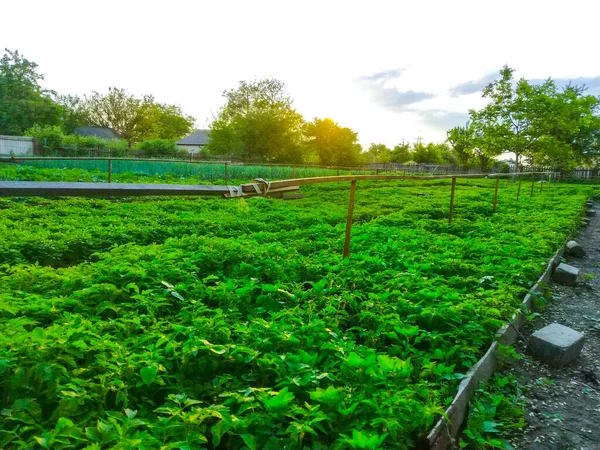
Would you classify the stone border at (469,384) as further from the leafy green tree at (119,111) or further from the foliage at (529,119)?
the leafy green tree at (119,111)

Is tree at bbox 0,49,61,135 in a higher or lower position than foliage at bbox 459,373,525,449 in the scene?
higher

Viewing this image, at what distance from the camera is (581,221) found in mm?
12047

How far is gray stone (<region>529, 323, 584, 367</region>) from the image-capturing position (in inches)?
137

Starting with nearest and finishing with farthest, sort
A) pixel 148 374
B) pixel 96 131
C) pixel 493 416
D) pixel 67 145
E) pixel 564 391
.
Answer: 1. pixel 148 374
2. pixel 493 416
3. pixel 564 391
4. pixel 67 145
5. pixel 96 131

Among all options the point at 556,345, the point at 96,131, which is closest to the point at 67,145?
the point at 556,345

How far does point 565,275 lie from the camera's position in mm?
5902

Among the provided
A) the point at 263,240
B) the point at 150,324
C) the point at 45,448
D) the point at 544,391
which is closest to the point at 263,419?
the point at 45,448

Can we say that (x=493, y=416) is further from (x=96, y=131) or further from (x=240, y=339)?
(x=96, y=131)

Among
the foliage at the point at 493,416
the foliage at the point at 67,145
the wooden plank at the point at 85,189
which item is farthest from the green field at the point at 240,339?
the foliage at the point at 67,145

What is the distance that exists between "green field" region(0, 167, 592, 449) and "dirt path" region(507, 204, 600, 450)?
1.55 ft

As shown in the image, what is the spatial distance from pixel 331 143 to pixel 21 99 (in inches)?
1377

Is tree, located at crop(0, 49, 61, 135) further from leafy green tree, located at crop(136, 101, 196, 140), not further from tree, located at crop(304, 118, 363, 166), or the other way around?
tree, located at crop(304, 118, 363, 166)

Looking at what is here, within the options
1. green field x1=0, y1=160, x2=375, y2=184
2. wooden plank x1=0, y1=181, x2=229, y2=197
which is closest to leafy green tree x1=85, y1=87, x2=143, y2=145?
green field x1=0, y1=160, x2=375, y2=184

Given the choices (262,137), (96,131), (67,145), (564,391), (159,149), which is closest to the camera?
(564,391)
